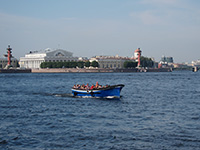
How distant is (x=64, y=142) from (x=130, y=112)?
925cm

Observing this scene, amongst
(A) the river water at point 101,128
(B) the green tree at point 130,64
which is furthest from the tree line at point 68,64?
(A) the river water at point 101,128

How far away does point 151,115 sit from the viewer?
2353 cm

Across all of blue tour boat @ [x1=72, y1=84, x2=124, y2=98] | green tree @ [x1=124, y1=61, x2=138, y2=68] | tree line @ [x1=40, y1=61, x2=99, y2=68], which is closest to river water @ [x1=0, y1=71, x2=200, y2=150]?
blue tour boat @ [x1=72, y1=84, x2=124, y2=98]

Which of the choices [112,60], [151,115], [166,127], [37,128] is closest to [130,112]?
[151,115]

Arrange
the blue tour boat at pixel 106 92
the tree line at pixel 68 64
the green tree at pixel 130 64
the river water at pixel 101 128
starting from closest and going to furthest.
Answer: the river water at pixel 101 128 → the blue tour boat at pixel 106 92 → the tree line at pixel 68 64 → the green tree at pixel 130 64

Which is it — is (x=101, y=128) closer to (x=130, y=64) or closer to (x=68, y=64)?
(x=68, y=64)

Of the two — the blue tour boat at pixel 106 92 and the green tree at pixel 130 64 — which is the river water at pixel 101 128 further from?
the green tree at pixel 130 64

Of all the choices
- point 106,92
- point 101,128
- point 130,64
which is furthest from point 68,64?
point 101,128

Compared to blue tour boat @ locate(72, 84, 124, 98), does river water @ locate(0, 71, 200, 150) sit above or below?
below

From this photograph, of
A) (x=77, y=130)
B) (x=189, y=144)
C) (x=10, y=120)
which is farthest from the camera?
(x=10, y=120)

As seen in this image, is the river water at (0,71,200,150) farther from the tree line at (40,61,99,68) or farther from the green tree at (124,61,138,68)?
the green tree at (124,61,138,68)

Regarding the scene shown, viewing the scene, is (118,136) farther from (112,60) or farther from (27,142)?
(112,60)

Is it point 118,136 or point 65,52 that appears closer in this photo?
point 118,136

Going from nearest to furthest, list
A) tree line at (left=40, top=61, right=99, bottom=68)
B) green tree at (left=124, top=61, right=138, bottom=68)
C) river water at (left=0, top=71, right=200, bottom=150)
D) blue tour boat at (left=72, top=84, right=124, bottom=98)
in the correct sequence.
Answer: river water at (left=0, top=71, right=200, bottom=150) < blue tour boat at (left=72, top=84, right=124, bottom=98) < tree line at (left=40, top=61, right=99, bottom=68) < green tree at (left=124, top=61, right=138, bottom=68)
